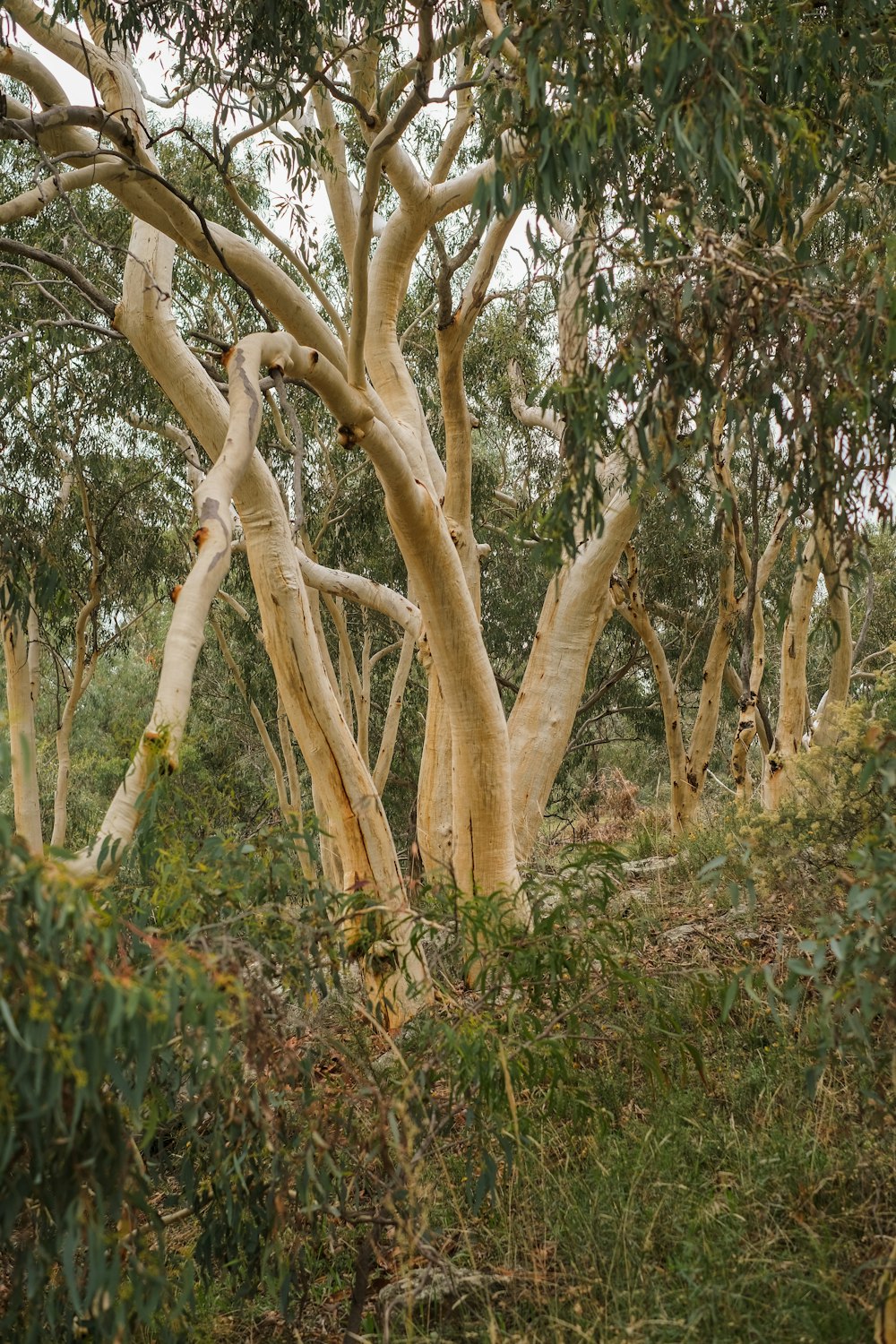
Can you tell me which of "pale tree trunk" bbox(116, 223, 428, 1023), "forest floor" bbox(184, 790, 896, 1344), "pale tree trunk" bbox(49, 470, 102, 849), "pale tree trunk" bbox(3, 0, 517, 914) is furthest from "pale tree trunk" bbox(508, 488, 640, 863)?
"pale tree trunk" bbox(49, 470, 102, 849)

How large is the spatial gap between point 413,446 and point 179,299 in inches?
192

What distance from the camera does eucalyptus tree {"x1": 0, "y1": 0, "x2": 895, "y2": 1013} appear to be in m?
3.33

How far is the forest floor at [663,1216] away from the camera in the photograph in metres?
2.90

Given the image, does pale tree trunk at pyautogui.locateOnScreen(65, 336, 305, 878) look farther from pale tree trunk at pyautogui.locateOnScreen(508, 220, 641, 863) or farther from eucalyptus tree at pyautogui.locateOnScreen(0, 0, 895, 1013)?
pale tree trunk at pyautogui.locateOnScreen(508, 220, 641, 863)

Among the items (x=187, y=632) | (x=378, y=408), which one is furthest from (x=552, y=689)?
(x=187, y=632)

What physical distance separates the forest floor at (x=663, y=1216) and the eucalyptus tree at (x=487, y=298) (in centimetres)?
82

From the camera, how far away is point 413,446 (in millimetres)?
7121

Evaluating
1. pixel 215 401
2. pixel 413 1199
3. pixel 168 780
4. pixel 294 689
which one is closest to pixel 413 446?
pixel 215 401

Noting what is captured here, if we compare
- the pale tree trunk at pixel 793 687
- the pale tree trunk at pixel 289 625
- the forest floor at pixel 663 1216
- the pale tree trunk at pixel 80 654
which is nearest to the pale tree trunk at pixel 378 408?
the pale tree trunk at pixel 289 625

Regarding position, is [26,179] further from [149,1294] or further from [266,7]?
[149,1294]

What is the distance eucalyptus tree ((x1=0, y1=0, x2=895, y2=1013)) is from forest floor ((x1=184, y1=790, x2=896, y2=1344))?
32.1 inches

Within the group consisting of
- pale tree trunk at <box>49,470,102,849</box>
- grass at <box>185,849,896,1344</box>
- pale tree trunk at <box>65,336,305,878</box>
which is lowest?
grass at <box>185,849,896,1344</box>

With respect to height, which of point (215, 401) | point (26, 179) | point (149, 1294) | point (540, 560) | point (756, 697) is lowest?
point (149, 1294)

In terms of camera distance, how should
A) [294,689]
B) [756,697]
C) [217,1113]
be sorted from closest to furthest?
1. [217,1113]
2. [294,689]
3. [756,697]
